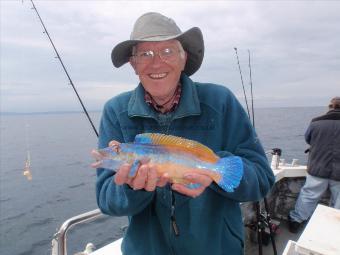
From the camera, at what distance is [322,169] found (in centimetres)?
783

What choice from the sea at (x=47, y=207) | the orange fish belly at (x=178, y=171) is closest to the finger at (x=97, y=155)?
the orange fish belly at (x=178, y=171)

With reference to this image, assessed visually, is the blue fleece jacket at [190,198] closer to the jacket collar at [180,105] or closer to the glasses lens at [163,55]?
the jacket collar at [180,105]

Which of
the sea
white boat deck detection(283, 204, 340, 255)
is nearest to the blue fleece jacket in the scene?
white boat deck detection(283, 204, 340, 255)

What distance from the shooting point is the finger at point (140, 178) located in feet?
7.14

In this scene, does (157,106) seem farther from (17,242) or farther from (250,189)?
(17,242)

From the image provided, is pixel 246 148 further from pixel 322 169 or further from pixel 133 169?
pixel 322 169

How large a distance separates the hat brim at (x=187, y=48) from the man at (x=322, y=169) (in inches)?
240

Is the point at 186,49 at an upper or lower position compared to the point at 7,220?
upper

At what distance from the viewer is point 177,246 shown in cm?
255

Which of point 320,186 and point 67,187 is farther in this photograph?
point 67,187

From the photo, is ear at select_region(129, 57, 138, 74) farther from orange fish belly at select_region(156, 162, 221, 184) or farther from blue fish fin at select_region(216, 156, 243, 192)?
blue fish fin at select_region(216, 156, 243, 192)

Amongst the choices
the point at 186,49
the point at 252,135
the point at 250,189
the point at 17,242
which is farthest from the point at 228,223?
the point at 17,242

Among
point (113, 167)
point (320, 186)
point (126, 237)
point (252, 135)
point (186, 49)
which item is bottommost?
point (320, 186)

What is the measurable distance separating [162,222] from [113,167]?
Result: 24.6 inches
